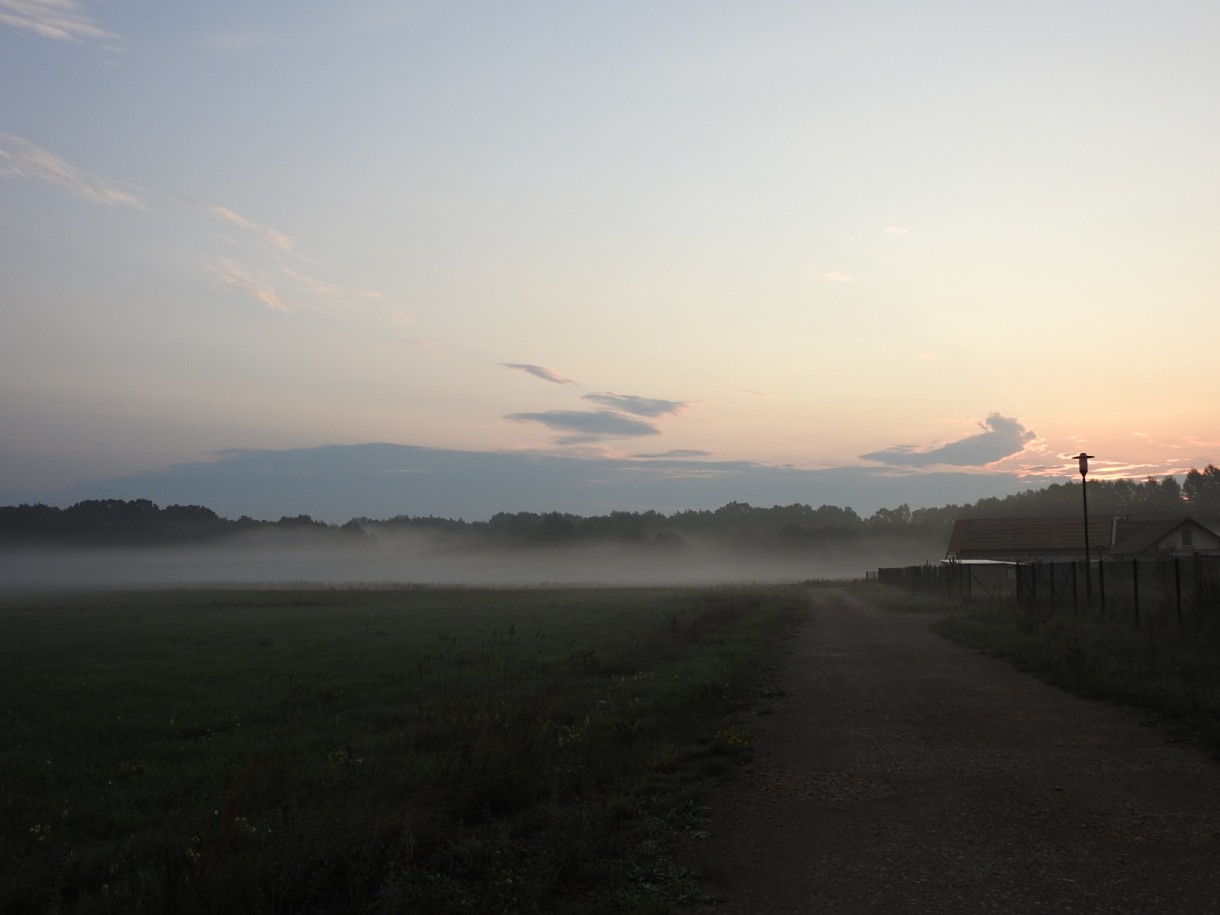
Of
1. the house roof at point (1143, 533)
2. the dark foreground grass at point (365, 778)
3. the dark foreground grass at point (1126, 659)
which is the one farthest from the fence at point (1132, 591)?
the house roof at point (1143, 533)

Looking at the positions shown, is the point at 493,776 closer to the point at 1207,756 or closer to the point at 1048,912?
the point at 1048,912

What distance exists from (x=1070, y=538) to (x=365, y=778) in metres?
69.3

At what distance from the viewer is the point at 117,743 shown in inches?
490

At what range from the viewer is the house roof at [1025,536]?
6631cm

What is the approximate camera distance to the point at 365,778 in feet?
28.5

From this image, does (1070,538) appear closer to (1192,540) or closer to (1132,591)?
(1192,540)

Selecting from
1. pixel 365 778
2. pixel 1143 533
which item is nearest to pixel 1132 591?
pixel 365 778

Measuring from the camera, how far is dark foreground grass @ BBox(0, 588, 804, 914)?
5.86 metres

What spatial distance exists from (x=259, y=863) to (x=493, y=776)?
279cm

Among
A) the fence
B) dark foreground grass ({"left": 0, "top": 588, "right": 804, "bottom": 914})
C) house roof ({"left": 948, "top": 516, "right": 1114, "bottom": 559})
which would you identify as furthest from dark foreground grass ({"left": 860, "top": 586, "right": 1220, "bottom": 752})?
house roof ({"left": 948, "top": 516, "right": 1114, "bottom": 559})

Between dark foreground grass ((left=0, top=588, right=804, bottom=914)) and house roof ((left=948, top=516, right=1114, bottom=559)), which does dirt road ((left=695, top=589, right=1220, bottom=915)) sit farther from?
house roof ((left=948, top=516, right=1114, bottom=559))

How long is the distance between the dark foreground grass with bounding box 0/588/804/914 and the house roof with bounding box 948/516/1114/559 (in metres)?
54.5

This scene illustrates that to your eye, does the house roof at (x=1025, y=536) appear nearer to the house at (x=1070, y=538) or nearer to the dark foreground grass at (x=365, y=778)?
the house at (x=1070, y=538)

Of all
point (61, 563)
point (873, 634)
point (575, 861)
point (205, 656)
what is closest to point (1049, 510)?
point (873, 634)
